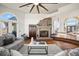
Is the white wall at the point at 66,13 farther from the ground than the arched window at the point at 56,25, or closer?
farther from the ground

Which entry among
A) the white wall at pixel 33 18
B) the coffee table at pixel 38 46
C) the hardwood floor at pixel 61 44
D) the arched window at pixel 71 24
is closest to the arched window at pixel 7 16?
the white wall at pixel 33 18

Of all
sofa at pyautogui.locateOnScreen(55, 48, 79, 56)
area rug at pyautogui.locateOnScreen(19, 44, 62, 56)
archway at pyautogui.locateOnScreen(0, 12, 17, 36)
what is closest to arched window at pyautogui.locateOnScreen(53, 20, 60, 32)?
area rug at pyautogui.locateOnScreen(19, 44, 62, 56)

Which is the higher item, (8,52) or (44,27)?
(44,27)

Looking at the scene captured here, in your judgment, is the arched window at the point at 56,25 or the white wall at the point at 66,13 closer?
the white wall at the point at 66,13

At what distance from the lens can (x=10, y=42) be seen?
2.99 metres

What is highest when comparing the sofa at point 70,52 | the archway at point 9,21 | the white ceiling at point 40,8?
the white ceiling at point 40,8

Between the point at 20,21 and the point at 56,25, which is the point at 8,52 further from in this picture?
the point at 56,25

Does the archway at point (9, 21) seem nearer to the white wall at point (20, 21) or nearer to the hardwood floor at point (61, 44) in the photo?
the white wall at point (20, 21)

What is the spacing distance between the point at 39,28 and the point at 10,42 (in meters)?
0.70

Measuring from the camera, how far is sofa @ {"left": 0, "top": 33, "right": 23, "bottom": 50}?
294 cm

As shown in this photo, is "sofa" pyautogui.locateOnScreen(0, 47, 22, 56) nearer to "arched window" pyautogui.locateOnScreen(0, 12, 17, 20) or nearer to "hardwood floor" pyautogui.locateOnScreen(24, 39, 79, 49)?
"hardwood floor" pyautogui.locateOnScreen(24, 39, 79, 49)

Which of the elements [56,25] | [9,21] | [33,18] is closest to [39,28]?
[33,18]

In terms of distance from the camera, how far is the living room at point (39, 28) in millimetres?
2965

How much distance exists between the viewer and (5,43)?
2955mm
